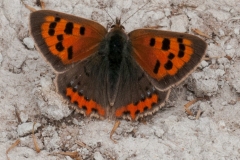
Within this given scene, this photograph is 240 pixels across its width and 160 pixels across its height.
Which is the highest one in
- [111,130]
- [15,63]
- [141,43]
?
[141,43]

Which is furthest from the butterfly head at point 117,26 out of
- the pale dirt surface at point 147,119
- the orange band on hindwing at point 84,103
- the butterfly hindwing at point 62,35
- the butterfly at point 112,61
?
the orange band on hindwing at point 84,103

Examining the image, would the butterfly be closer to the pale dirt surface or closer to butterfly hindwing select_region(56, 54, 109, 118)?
butterfly hindwing select_region(56, 54, 109, 118)

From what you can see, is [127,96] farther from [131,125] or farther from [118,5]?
[118,5]

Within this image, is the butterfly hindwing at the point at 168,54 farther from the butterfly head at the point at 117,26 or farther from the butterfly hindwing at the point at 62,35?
the butterfly hindwing at the point at 62,35

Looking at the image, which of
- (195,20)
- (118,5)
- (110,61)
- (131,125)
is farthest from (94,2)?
(131,125)

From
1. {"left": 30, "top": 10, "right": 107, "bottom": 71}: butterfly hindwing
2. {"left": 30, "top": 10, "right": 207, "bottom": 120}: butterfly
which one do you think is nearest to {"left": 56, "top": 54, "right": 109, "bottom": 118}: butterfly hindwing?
{"left": 30, "top": 10, "right": 207, "bottom": 120}: butterfly

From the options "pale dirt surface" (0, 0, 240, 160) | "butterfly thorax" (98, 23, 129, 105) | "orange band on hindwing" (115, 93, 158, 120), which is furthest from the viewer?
"butterfly thorax" (98, 23, 129, 105)

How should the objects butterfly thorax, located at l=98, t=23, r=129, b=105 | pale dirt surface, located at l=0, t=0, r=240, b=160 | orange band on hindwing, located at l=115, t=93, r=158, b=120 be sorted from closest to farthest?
pale dirt surface, located at l=0, t=0, r=240, b=160 → orange band on hindwing, located at l=115, t=93, r=158, b=120 → butterfly thorax, located at l=98, t=23, r=129, b=105
